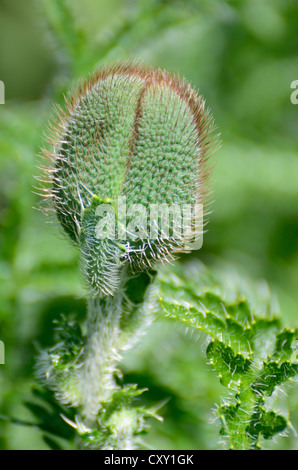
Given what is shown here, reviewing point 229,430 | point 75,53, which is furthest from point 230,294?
point 75,53

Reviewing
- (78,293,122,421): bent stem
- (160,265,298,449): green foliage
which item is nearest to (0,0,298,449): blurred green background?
(160,265,298,449): green foliage

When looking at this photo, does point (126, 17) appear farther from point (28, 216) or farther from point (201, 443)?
point (201, 443)

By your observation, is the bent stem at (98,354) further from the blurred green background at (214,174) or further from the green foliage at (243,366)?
the blurred green background at (214,174)

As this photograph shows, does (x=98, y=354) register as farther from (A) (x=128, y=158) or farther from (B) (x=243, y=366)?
(A) (x=128, y=158)

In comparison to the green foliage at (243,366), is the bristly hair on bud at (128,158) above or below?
above

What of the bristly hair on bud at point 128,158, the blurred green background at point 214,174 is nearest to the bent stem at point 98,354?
the bristly hair on bud at point 128,158

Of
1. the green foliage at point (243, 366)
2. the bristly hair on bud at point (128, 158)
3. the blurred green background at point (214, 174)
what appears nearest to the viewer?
the bristly hair on bud at point (128, 158)
